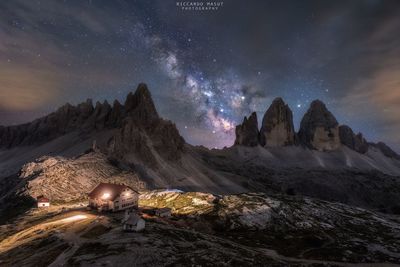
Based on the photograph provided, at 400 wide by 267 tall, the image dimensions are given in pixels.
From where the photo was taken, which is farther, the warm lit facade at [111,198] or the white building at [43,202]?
the white building at [43,202]

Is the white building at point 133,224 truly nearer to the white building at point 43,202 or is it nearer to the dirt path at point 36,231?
the dirt path at point 36,231

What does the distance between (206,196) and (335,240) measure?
51549mm

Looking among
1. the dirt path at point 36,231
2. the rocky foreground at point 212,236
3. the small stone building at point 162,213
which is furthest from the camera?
the small stone building at point 162,213

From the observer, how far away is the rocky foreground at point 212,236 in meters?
65.5

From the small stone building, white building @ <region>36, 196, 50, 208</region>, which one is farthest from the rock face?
the small stone building

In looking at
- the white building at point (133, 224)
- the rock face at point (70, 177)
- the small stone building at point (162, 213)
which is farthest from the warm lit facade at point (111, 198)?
the rock face at point (70, 177)

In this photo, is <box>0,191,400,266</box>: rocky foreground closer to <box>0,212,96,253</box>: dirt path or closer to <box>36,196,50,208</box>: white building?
<box>0,212,96,253</box>: dirt path

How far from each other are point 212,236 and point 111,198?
33.1 m

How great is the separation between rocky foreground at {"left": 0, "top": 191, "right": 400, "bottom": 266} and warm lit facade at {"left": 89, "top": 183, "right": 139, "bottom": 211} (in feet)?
19.5

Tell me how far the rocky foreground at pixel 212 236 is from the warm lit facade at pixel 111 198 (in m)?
5.94

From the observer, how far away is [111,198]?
102 meters

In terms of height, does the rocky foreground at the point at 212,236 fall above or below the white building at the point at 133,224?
below

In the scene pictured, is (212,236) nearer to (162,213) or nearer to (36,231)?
(162,213)

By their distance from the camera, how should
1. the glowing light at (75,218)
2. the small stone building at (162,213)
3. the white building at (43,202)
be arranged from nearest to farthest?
the glowing light at (75,218) → the small stone building at (162,213) → the white building at (43,202)
